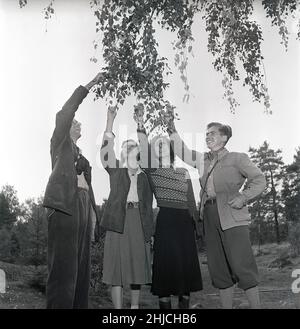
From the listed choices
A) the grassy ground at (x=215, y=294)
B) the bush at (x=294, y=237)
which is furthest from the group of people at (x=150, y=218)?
the bush at (x=294, y=237)

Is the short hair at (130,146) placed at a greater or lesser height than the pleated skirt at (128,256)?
greater

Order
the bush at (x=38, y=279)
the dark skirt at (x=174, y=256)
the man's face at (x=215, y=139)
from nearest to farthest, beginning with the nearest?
the dark skirt at (x=174, y=256), the man's face at (x=215, y=139), the bush at (x=38, y=279)

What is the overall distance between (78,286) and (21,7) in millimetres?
2766

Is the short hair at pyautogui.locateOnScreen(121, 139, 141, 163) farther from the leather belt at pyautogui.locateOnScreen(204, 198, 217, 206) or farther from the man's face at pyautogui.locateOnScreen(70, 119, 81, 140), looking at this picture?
the leather belt at pyautogui.locateOnScreen(204, 198, 217, 206)

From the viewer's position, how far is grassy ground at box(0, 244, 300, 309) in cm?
366

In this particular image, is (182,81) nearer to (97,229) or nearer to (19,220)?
(97,229)

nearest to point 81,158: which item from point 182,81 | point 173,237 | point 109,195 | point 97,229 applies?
point 109,195

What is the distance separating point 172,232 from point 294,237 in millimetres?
1420

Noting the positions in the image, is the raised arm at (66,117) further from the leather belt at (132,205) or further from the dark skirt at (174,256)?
the dark skirt at (174,256)

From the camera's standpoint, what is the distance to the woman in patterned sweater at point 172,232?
317cm

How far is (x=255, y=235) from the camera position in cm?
394

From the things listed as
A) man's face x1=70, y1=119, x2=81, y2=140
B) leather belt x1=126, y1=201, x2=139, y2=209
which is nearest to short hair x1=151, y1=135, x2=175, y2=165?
leather belt x1=126, y1=201, x2=139, y2=209

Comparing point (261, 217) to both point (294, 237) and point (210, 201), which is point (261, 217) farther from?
point (210, 201)
